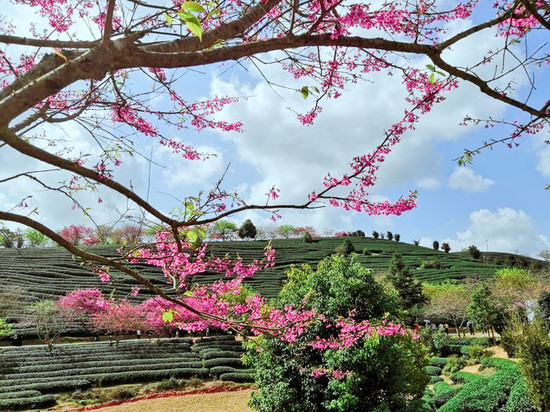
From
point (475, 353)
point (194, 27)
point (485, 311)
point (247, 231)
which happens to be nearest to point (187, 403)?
point (475, 353)

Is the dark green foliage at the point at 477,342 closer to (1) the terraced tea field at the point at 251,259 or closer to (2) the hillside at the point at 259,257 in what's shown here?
(1) the terraced tea field at the point at 251,259

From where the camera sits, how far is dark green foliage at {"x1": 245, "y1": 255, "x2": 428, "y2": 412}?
8594 mm

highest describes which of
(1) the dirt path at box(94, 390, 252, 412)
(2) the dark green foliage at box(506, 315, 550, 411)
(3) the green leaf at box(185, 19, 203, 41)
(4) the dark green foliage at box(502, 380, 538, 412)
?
(3) the green leaf at box(185, 19, 203, 41)

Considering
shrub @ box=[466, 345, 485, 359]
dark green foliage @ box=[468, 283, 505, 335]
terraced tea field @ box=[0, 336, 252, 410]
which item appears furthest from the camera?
dark green foliage @ box=[468, 283, 505, 335]

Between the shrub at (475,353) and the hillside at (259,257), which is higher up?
the hillside at (259,257)

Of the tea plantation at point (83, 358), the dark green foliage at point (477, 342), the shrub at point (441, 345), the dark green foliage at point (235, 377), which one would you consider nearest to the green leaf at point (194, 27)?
the tea plantation at point (83, 358)

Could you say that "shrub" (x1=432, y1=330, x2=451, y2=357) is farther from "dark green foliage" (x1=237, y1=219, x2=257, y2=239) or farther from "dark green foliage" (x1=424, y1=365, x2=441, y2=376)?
"dark green foliage" (x1=237, y1=219, x2=257, y2=239)

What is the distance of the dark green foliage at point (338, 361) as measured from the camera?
8594mm

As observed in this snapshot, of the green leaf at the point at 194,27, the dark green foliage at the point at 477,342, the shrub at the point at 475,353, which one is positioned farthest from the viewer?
the dark green foliage at the point at 477,342

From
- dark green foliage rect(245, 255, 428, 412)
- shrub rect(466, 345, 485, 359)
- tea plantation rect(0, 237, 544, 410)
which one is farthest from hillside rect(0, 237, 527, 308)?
dark green foliage rect(245, 255, 428, 412)

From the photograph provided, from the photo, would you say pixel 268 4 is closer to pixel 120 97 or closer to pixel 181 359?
pixel 120 97

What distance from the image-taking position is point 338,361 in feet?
28.1

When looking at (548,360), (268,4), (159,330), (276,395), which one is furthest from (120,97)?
(159,330)

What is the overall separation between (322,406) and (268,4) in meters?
8.82
